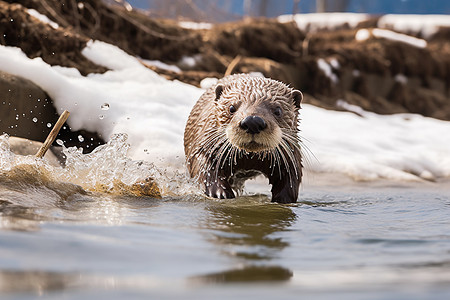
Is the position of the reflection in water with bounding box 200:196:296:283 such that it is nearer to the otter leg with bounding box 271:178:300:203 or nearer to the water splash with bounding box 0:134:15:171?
the otter leg with bounding box 271:178:300:203

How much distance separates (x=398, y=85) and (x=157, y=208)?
10721mm

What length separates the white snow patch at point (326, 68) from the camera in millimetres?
11797

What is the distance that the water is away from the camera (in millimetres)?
1557

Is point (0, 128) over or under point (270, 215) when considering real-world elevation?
over

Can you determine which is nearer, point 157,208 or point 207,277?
point 207,277

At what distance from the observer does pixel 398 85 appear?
12938 mm

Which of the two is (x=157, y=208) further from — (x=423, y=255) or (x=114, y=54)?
(x=114, y=54)

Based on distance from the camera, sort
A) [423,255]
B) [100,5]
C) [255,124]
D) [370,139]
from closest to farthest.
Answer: [423,255]
[255,124]
[370,139]
[100,5]

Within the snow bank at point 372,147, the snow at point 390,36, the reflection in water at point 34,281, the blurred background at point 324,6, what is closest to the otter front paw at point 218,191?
the snow bank at point 372,147

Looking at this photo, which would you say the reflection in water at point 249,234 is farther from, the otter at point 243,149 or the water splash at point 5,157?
the water splash at point 5,157

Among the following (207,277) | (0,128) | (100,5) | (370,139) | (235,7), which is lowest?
(207,277)

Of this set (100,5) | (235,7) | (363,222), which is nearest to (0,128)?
(363,222)

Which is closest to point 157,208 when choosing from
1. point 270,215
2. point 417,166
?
point 270,215

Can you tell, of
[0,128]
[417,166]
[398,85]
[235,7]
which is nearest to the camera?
[0,128]
